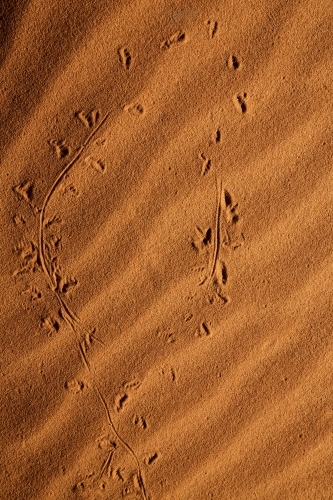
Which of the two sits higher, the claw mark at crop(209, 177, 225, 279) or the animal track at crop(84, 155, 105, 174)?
the animal track at crop(84, 155, 105, 174)

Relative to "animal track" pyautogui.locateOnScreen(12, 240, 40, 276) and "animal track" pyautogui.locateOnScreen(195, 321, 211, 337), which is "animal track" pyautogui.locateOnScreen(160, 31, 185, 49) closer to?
"animal track" pyautogui.locateOnScreen(12, 240, 40, 276)

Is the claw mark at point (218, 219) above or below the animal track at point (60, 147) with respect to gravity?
below

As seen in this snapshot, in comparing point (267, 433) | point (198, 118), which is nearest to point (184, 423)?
point (267, 433)

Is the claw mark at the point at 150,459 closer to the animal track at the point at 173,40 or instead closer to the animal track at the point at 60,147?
the animal track at the point at 60,147

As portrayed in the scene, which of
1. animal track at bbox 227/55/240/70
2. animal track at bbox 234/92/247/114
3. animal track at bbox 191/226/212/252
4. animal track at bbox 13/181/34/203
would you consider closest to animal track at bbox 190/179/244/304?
animal track at bbox 191/226/212/252

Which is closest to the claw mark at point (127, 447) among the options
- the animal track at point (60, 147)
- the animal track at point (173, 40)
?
the animal track at point (60, 147)

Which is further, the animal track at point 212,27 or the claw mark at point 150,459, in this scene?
the claw mark at point 150,459
